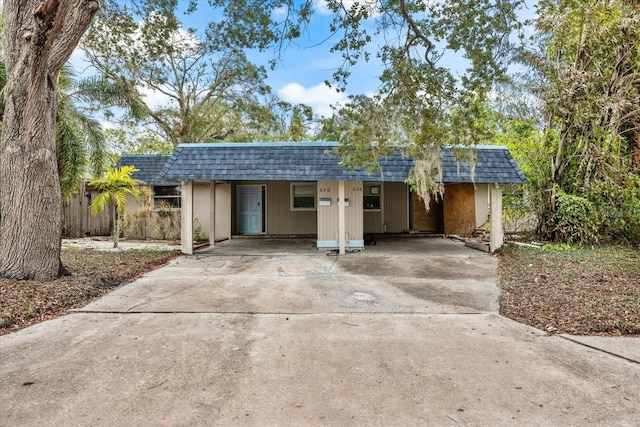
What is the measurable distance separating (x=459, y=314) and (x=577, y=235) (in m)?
6.10

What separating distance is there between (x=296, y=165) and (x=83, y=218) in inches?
359

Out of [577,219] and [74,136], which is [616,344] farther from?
[74,136]

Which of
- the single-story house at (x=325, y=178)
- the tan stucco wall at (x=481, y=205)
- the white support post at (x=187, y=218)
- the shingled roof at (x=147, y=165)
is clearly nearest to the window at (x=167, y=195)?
the shingled roof at (x=147, y=165)

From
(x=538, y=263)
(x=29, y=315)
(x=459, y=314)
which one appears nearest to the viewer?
(x=29, y=315)

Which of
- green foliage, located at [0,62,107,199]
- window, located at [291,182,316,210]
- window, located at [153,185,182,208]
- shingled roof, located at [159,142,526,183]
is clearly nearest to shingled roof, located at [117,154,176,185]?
window, located at [153,185,182,208]

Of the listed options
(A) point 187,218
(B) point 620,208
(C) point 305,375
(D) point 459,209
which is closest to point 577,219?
(B) point 620,208

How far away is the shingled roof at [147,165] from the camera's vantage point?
43.5 ft

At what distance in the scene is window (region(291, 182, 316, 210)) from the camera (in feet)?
42.4

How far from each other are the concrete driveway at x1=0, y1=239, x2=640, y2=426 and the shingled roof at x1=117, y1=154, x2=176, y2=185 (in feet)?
28.1

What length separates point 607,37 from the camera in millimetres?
7910

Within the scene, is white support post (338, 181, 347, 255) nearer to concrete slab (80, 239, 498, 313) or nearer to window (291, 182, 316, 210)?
concrete slab (80, 239, 498, 313)

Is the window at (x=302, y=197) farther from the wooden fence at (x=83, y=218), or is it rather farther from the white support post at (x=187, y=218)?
the wooden fence at (x=83, y=218)

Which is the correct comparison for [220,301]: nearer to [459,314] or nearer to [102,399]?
[102,399]

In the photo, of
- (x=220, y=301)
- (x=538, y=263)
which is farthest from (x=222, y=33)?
(x=538, y=263)
